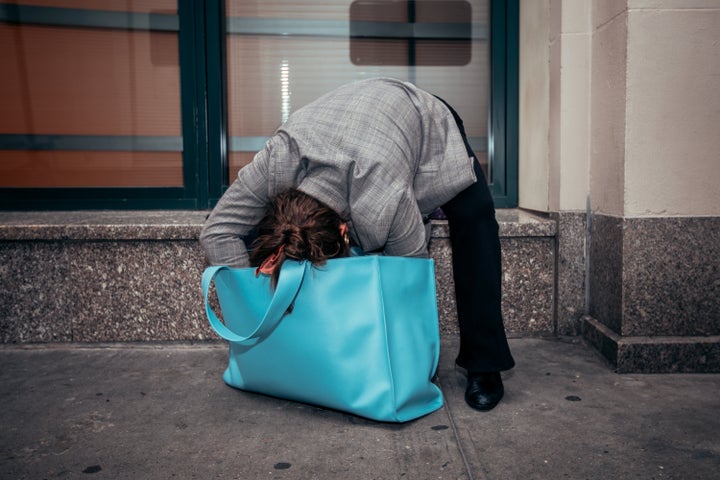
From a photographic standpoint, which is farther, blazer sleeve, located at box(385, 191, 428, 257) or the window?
the window

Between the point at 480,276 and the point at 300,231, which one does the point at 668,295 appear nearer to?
the point at 480,276

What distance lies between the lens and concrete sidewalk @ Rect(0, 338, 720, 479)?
1.71 m

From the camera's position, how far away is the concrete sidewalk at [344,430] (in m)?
1.71

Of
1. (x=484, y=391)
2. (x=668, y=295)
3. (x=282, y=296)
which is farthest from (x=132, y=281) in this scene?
(x=668, y=295)

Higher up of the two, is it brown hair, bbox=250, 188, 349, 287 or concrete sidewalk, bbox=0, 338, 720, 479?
brown hair, bbox=250, 188, 349, 287

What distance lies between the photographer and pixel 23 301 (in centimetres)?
287

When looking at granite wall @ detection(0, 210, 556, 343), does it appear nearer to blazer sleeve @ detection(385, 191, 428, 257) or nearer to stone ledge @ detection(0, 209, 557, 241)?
stone ledge @ detection(0, 209, 557, 241)

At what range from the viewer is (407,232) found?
1943mm

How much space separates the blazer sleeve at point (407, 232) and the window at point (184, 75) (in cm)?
161

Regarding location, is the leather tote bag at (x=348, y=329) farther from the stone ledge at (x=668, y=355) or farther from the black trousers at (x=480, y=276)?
the stone ledge at (x=668, y=355)

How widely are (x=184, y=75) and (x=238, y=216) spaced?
161cm

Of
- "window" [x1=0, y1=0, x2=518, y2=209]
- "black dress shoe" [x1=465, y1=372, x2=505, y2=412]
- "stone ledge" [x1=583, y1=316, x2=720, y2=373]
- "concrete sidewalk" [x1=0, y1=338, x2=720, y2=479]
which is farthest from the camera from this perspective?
"window" [x1=0, y1=0, x2=518, y2=209]

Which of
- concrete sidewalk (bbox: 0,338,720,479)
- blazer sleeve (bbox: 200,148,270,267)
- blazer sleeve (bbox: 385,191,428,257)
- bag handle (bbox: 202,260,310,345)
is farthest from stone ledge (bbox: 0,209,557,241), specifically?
bag handle (bbox: 202,260,310,345)

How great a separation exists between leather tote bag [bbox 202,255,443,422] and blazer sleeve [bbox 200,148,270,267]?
7 centimetres
